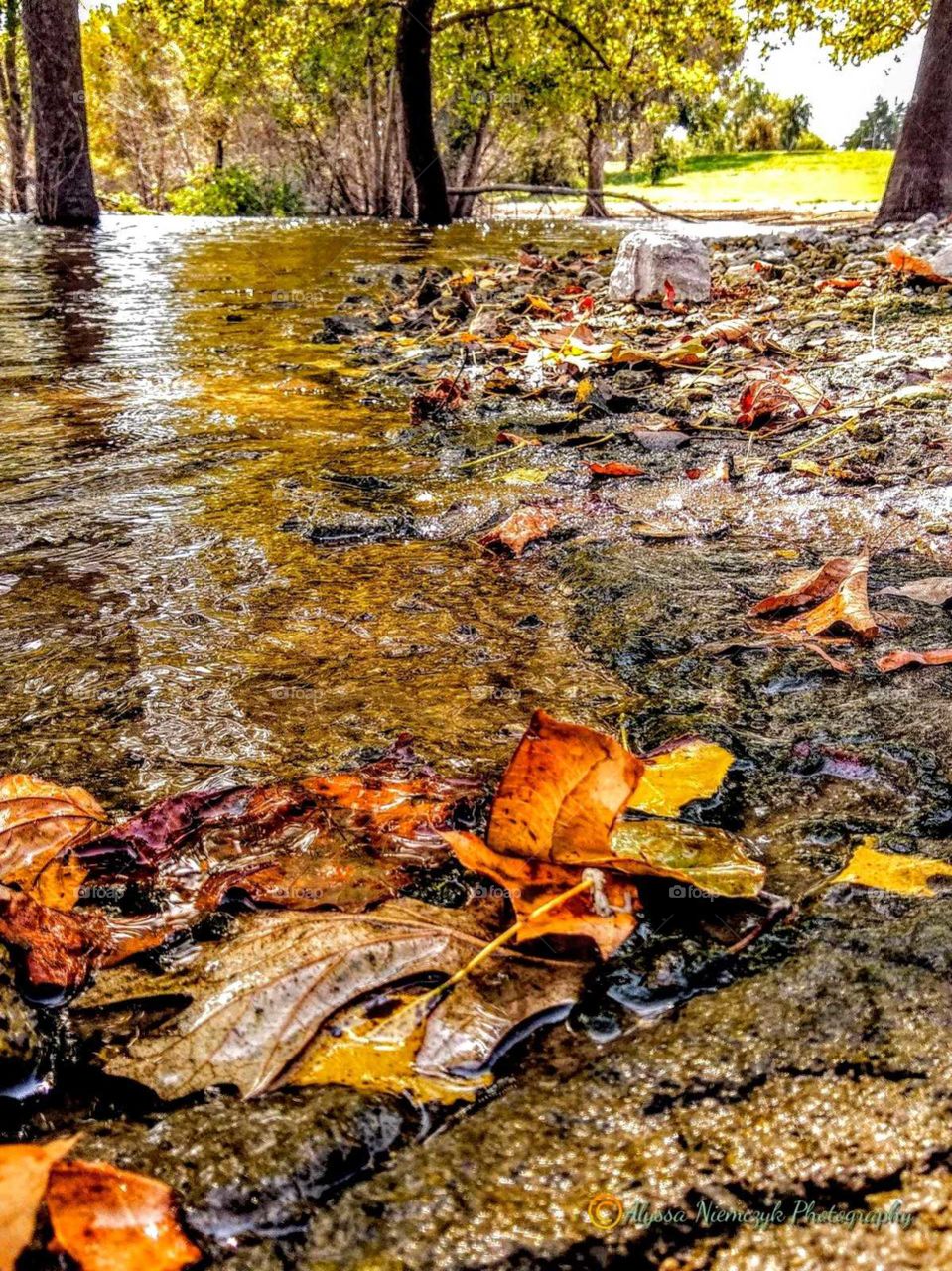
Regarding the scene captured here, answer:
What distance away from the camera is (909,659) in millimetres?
1222

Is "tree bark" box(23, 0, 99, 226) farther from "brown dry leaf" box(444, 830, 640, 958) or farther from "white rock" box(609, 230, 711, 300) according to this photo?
"brown dry leaf" box(444, 830, 640, 958)

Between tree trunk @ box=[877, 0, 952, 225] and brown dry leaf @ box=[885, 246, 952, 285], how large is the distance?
19.3 feet

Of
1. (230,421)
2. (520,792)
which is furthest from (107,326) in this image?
(520,792)

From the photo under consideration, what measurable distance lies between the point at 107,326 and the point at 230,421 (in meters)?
2.29

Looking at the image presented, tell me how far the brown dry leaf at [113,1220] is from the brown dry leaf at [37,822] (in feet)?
1.18

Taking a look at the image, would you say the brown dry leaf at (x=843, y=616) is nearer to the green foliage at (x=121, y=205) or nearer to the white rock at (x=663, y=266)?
the white rock at (x=663, y=266)

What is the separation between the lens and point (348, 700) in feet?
3.95

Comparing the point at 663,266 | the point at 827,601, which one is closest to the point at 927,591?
the point at 827,601

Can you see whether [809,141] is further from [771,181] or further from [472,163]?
[472,163]

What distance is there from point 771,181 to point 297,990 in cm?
3468

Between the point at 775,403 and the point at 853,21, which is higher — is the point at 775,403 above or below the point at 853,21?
below

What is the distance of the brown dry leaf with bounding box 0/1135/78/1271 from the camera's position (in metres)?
0.47

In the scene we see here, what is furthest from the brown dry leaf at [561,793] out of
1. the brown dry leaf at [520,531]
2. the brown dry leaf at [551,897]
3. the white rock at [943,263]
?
the white rock at [943,263]

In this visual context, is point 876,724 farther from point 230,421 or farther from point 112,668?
point 230,421
